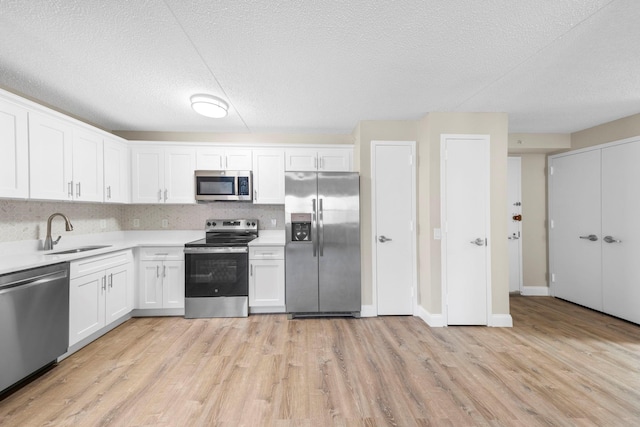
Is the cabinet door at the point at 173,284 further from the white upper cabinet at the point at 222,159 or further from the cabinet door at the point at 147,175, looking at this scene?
the white upper cabinet at the point at 222,159

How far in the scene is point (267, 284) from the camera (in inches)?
132

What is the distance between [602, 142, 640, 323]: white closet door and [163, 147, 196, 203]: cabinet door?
5461 mm

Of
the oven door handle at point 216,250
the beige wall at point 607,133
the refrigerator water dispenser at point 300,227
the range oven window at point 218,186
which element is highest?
the beige wall at point 607,133

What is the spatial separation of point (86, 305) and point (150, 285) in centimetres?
79

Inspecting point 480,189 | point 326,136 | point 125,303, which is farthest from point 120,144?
point 480,189

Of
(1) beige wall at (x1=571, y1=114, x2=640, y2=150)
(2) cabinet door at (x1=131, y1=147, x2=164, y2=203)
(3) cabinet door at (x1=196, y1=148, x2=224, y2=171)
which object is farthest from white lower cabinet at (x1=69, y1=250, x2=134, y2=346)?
(1) beige wall at (x1=571, y1=114, x2=640, y2=150)

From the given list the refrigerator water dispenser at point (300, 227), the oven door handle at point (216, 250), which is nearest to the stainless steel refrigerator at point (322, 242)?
the refrigerator water dispenser at point (300, 227)

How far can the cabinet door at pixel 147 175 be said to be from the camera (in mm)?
3523

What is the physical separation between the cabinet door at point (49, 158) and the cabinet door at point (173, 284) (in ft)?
4.09

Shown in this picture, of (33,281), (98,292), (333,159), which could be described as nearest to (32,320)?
(33,281)

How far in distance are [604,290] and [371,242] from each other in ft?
10.3

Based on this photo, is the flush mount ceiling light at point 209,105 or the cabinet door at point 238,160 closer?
the flush mount ceiling light at point 209,105

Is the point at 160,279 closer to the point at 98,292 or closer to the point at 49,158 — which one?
the point at 98,292

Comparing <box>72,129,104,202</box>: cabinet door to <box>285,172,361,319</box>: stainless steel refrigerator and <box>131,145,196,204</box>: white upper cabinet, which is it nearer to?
<box>131,145,196,204</box>: white upper cabinet
